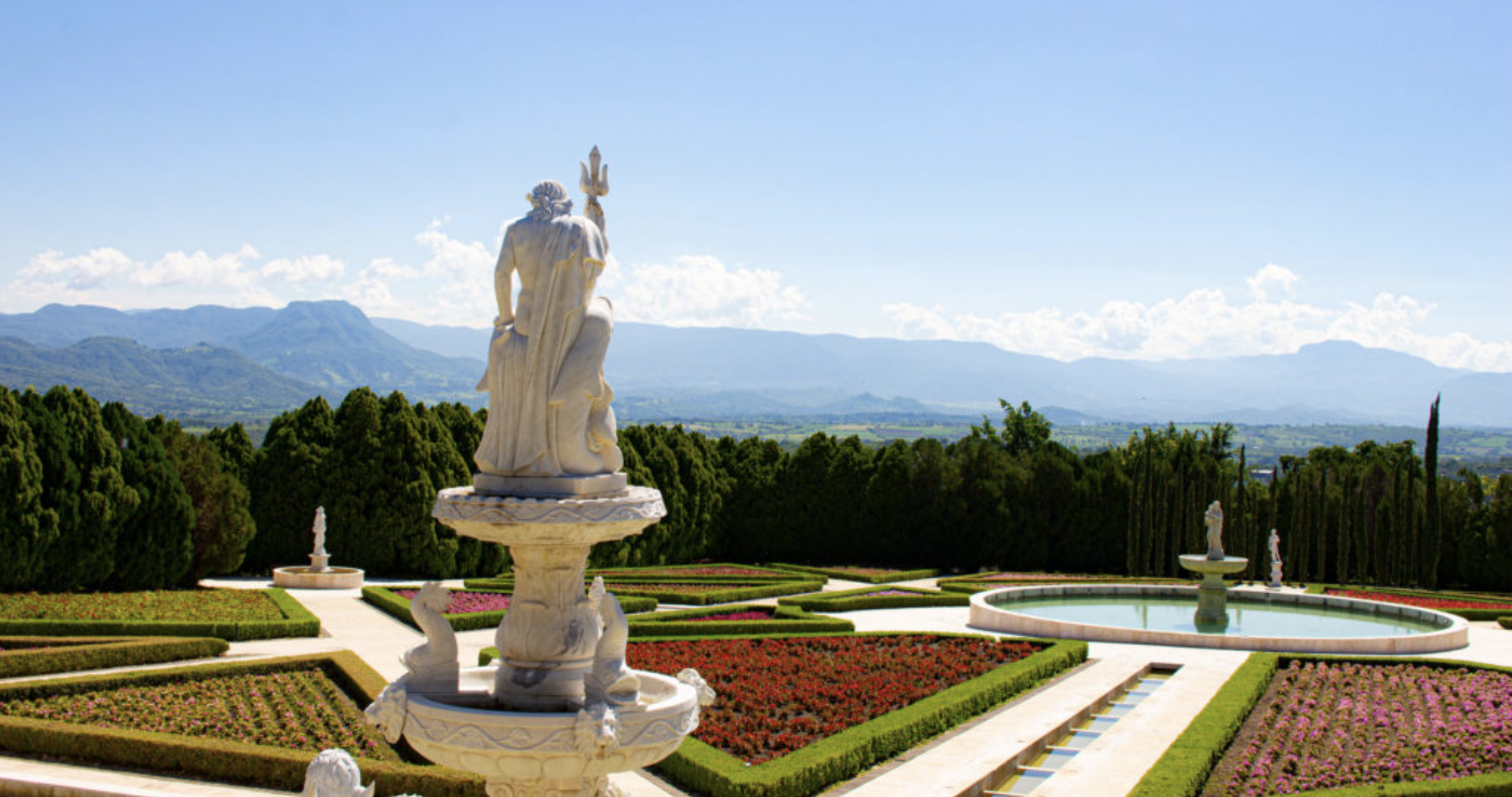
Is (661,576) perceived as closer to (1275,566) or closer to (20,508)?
(20,508)

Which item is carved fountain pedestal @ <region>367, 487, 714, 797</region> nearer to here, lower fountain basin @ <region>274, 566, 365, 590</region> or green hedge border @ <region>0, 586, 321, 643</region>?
green hedge border @ <region>0, 586, 321, 643</region>

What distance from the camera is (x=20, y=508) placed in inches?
941

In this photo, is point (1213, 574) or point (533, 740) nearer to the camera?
point (533, 740)

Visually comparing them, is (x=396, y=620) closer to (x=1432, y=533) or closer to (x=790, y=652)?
(x=790, y=652)

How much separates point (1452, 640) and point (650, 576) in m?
17.7

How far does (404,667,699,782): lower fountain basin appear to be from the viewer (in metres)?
6.50

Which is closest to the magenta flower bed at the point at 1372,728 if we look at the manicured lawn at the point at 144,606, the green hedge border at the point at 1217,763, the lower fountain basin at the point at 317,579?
the green hedge border at the point at 1217,763

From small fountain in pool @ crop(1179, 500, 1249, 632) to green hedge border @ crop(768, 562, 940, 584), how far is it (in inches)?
408

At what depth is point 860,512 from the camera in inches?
1594

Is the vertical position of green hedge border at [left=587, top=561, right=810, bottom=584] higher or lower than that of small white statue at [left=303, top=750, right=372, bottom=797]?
lower

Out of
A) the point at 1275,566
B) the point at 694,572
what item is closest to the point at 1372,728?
the point at 1275,566

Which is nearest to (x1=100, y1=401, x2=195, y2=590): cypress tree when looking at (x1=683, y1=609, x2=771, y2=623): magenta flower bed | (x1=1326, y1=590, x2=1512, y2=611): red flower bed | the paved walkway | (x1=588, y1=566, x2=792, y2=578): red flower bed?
the paved walkway

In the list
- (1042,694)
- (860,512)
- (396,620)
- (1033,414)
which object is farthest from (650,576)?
(1033,414)

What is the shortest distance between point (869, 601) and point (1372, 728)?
12.8 metres
